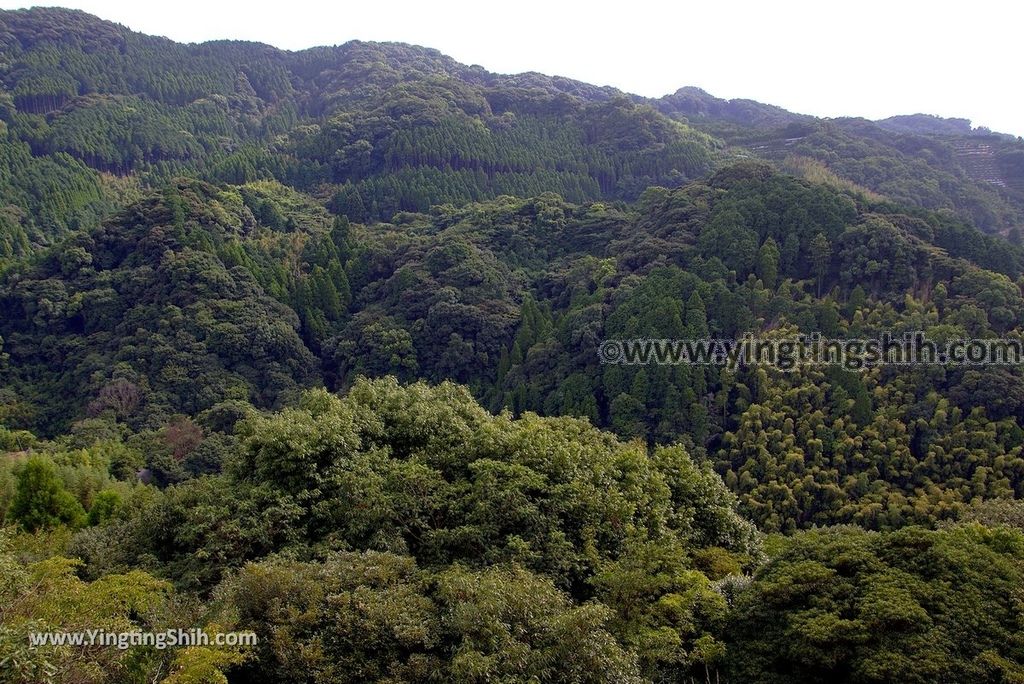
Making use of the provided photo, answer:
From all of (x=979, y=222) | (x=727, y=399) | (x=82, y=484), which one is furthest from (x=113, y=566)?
(x=979, y=222)

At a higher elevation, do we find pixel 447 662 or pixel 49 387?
pixel 447 662

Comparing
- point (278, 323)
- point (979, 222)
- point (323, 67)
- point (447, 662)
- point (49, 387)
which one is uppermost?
point (323, 67)

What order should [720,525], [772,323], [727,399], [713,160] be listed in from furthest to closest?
[713,160]
[772,323]
[727,399]
[720,525]

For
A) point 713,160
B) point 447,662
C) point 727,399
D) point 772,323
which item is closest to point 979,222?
point 713,160

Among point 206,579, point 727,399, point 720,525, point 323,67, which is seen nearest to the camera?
point 206,579

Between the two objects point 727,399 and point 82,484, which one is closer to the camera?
point 82,484

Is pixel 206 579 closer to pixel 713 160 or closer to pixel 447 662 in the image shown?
pixel 447 662
